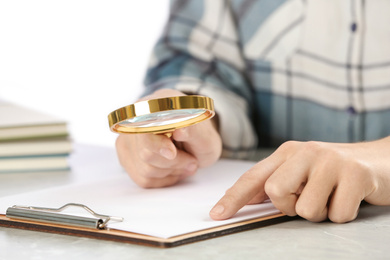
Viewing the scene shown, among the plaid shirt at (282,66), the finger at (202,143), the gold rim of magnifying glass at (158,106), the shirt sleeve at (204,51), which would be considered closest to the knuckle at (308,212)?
the gold rim of magnifying glass at (158,106)

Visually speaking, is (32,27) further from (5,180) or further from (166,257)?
(166,257)

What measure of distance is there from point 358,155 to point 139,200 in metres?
0.35

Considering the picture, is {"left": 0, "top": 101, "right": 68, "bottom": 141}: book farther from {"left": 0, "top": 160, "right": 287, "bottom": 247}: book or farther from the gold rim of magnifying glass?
the gold rim of magnifying glass

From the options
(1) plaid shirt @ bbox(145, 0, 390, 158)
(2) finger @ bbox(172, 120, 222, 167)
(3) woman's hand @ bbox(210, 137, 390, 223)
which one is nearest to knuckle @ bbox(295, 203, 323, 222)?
(3) woman's hand @ bbox(210, 137, 390, 223)

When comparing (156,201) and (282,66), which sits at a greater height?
(282,66)

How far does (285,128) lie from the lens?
5.61ft

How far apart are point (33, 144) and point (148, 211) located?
0.62 m

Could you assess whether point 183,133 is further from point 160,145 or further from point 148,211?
point 148,211

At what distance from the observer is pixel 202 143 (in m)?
1.03

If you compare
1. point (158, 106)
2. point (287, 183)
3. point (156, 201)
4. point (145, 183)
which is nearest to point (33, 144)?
point (145, 183)

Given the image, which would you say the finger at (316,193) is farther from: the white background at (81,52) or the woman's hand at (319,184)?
the white background at (81,52)

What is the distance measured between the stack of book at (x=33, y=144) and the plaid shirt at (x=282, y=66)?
0.29 meters

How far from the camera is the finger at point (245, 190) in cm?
75

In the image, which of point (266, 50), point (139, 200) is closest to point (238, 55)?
point (266, 50)
